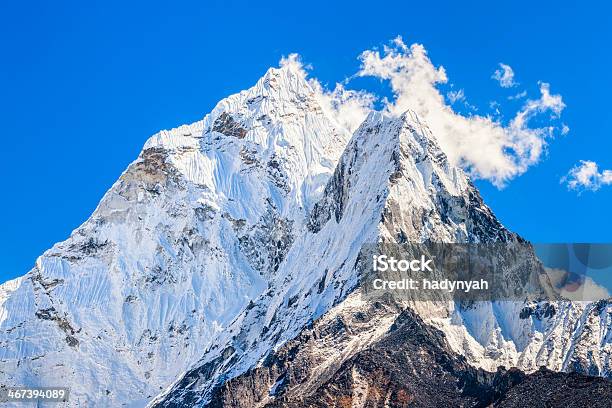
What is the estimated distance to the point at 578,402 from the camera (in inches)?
7608

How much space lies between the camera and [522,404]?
199750 mm

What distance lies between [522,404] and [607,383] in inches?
484

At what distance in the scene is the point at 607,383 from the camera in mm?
197750

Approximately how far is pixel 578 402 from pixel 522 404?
943cm

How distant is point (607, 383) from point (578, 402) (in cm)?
701
